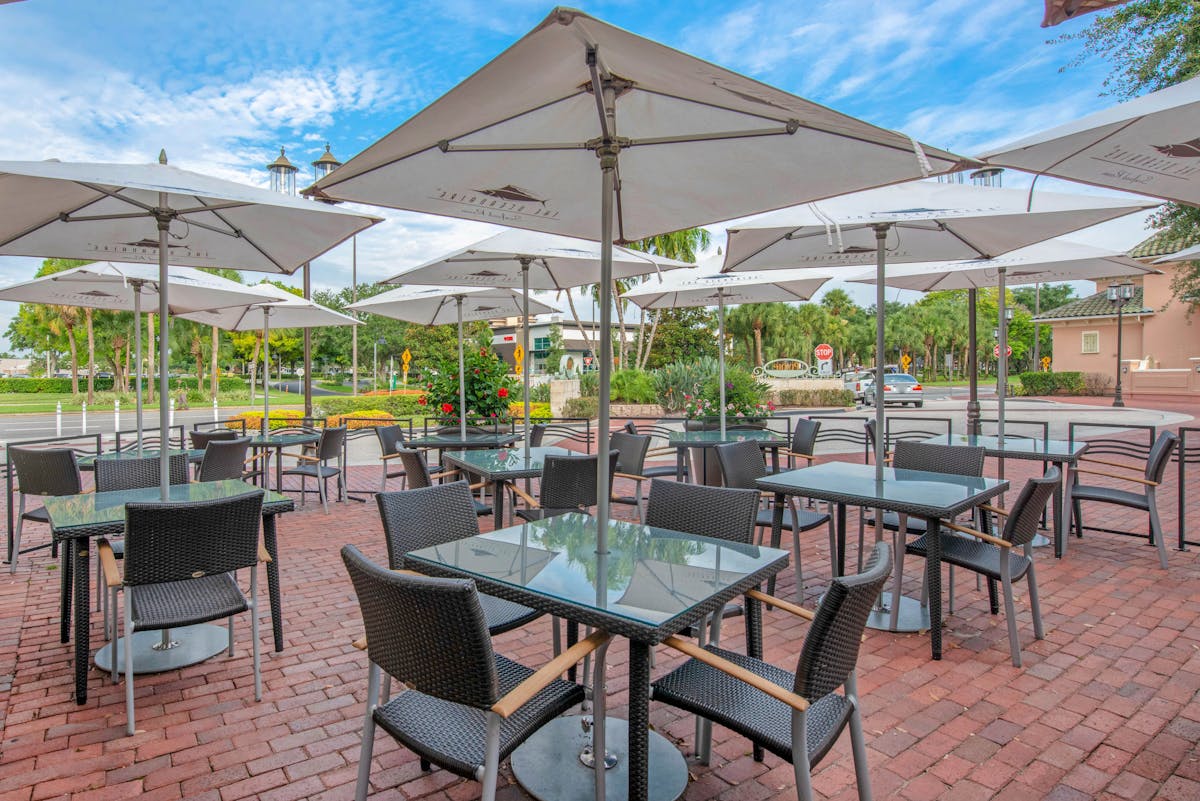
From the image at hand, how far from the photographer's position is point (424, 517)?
3.04 metres

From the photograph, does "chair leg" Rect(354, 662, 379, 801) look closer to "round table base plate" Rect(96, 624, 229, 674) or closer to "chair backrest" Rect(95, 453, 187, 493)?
"round table base plate" Rect(96, 624, 229, 674)

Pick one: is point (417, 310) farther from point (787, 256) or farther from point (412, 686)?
point (412, 686)

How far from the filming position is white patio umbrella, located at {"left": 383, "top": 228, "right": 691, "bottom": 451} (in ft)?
17.1

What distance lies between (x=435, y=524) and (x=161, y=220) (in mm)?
2263

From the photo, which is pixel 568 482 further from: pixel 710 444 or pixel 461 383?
pixel 461 383

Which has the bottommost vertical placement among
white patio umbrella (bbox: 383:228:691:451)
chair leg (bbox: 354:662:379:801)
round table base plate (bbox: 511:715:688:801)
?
round table base plate (bbox: 511:715:688:801)

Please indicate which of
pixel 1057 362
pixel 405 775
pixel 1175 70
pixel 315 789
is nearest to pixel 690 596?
pixel 405 775

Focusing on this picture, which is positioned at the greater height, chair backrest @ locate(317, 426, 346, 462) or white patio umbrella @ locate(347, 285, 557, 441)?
white patio umbrella @ locate(347, 285, 557, 441)

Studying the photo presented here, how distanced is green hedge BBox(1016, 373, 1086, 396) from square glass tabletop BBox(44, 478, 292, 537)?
1443 inches

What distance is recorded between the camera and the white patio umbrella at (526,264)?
5202mm

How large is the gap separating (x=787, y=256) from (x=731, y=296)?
2554mm

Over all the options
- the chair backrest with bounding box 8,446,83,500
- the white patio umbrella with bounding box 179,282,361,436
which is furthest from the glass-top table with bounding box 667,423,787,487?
the chair backrest with bounding box 8,446,83,500

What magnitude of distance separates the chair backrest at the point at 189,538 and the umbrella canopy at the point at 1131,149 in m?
3.67

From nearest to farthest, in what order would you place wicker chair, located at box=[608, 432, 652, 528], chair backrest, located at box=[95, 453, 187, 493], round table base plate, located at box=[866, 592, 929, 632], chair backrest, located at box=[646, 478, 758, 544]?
chair backrest, located at box=[646, 478, 758, 544] → round table base plate, located at box=[866, 592, 929, 632] → chair backrest, located at box=[95, 453, 187, 493] → wicker chair, located at box=[608, 432, 652, 528]
